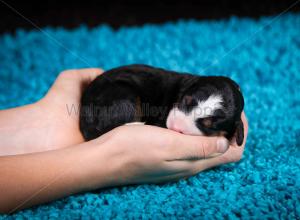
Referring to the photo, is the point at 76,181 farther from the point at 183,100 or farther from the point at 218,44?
the point at 218,44

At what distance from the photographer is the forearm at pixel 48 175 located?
6.04 feet

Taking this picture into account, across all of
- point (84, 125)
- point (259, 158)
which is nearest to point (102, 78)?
point (84, 125)

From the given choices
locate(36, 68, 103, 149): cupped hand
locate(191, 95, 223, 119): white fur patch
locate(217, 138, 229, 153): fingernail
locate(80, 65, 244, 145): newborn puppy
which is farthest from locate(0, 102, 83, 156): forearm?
locate(217, 138, 229, 153): fingernail

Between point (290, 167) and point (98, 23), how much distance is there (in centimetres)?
302

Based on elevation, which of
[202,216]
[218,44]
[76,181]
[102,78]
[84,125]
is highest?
[218,44]

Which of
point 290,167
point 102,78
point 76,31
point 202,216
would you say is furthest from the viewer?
point 76,31

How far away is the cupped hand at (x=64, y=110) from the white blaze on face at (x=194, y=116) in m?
0.57

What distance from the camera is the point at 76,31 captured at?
424 cm

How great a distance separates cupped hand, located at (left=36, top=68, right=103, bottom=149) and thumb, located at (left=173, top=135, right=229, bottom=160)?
66cm

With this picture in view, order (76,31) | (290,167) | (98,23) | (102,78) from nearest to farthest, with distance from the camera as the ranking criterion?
(290,167) < (102,78) < (76,31) < (98,23)

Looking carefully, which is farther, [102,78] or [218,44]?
[218,44]

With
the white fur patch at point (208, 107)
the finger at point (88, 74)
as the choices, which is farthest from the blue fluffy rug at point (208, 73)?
the finger at point (88, 74)

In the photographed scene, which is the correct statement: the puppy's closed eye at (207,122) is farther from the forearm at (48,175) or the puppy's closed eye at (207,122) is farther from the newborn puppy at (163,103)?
the forearm at (48,175)

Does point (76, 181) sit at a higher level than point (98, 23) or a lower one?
lower
